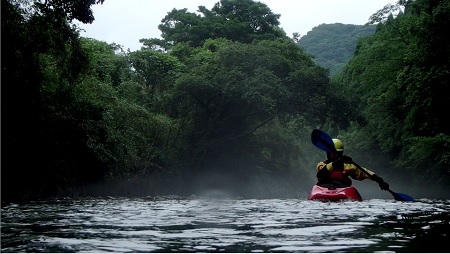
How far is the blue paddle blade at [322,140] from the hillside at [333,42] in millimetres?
74898

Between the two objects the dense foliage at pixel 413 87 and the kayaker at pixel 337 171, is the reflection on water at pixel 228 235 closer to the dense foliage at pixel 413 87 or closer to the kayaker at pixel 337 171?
the kayaker at pixel 337 171

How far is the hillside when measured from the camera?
91.5 metres

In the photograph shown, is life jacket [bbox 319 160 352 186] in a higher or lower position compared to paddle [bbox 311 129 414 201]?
lower

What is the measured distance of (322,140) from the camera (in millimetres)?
11086

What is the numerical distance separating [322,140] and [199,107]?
69.3 feet

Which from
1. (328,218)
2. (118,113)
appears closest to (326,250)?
(328,218)

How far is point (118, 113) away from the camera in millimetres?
21438

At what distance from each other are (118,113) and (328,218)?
15005 millimetres

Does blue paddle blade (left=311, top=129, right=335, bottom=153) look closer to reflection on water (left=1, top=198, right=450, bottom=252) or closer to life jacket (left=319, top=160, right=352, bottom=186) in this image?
life jacket (left=319, top=160, right=352, bottom=186)

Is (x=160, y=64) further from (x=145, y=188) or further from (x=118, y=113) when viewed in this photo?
(x=118, y=113)

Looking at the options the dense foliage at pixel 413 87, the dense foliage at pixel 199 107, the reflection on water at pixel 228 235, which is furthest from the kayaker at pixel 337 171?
the dense foliage at pixel 413 87

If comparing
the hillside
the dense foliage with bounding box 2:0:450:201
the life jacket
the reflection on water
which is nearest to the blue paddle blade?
the life jacket

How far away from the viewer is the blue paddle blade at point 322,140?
1102 centimetres

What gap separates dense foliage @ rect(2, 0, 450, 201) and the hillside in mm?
48248
